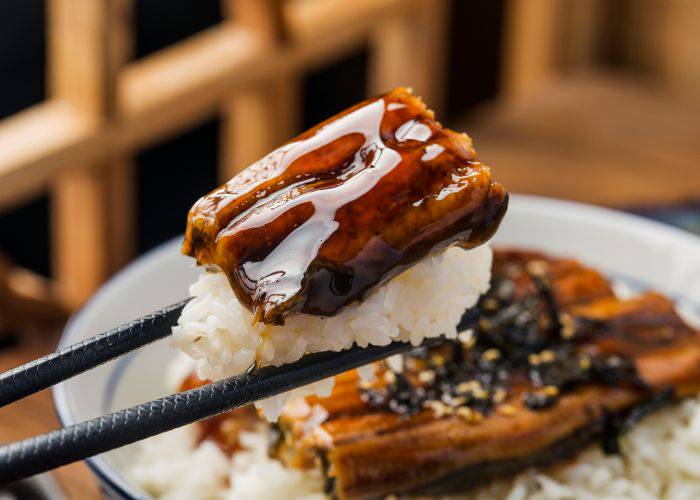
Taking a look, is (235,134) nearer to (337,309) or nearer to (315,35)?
(315,35)

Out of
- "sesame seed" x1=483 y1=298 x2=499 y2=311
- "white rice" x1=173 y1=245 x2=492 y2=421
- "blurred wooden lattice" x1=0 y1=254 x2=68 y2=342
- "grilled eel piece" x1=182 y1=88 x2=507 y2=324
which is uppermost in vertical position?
"grilled eel piece" x1=182 y1=88 x2=507 y2=324

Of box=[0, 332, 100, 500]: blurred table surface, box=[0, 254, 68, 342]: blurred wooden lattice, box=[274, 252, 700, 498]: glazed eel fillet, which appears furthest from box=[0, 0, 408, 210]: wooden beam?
box=[274, 252, 700, 498]: glazed eel fillet

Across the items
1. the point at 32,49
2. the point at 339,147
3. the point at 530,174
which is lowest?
the point at 530,174

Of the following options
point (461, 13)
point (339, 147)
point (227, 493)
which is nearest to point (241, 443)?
point (227, 493)

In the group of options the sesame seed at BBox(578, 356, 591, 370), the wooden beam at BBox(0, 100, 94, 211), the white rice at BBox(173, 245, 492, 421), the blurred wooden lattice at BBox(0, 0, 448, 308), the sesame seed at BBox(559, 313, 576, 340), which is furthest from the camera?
the blurred wooden lattice at BBox(0, 0, 448, 308)

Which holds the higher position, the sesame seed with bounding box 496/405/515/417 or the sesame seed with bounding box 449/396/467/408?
the sesame seed with bounding box 496/405/515/417

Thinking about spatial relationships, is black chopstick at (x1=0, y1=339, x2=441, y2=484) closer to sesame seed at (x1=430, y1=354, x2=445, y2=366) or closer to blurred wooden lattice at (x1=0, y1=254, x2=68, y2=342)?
sesame seed at (x1=430, y1=354, x2=445, y2=366)
